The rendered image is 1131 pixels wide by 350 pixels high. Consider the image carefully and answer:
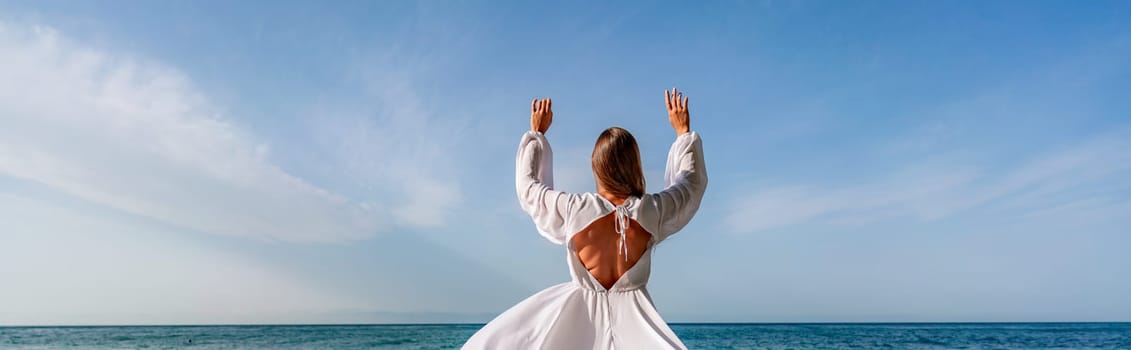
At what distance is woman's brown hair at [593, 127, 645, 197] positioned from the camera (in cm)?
313

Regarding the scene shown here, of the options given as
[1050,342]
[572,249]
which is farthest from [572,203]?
[1050,342]

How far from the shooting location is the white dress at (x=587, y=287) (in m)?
2.94

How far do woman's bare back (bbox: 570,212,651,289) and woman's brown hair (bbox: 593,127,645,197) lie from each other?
0.12m

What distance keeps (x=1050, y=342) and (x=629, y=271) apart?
4077cm

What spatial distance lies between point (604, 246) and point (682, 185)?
41cm

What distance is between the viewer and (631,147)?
3.17m

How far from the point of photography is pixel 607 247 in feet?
10.3

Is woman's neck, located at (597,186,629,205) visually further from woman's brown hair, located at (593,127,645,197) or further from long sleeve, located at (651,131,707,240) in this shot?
long sleeve, located at (651,131,707,240)

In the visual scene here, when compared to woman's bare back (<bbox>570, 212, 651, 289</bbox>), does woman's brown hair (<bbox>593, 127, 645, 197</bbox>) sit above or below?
above

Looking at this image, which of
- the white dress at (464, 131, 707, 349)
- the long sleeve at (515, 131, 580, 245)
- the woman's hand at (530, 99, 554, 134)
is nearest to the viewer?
the white dress at (464, 131, 707, 349)

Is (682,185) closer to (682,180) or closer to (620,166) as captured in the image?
(682,180)

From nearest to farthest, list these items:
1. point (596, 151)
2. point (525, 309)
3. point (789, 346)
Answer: point (525, 309)
point (596, 151)
point (789, 346)

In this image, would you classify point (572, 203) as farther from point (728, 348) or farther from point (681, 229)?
point (728, 348)

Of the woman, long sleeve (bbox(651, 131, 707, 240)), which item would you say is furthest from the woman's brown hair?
long sleeve (bbox(651, 131, 707, 240))
